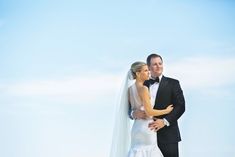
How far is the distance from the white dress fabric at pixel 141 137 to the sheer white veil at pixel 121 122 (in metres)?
0.06

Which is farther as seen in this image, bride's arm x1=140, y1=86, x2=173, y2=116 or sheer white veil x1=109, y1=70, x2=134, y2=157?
sheer white veil x1=109, y1=70, x2=134, y2=157

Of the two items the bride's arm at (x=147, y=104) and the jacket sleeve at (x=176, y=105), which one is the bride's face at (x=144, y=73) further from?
the jacket sleeve at (x=176, y=105)

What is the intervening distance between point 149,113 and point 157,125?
0.41 feet

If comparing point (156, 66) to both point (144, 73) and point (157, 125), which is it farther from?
point (157, 125)

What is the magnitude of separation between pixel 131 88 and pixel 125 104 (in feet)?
0.46

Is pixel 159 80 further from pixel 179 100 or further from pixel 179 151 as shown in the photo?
pixel 179 151

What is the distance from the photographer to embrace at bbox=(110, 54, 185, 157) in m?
3.83

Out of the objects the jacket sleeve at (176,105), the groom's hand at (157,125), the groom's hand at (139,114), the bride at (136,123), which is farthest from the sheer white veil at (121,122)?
the jacket sleeve at (176,105)

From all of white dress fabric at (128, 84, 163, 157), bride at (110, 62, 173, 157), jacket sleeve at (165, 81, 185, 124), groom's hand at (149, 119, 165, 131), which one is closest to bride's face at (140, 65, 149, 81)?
bride at (110, 62, 173, 157)

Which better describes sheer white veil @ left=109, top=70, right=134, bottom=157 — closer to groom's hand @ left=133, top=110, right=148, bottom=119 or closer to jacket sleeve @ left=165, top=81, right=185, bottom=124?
groom's hand @ left=133, top=110, right=148, bottom=119

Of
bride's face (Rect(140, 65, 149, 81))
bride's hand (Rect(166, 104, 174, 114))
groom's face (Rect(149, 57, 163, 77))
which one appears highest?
groom's face (Rect(149, 57, 163, 77))

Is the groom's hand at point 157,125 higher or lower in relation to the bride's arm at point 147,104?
lower

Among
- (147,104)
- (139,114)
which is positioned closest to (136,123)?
(139,114)

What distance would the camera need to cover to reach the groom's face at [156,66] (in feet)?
12.6
